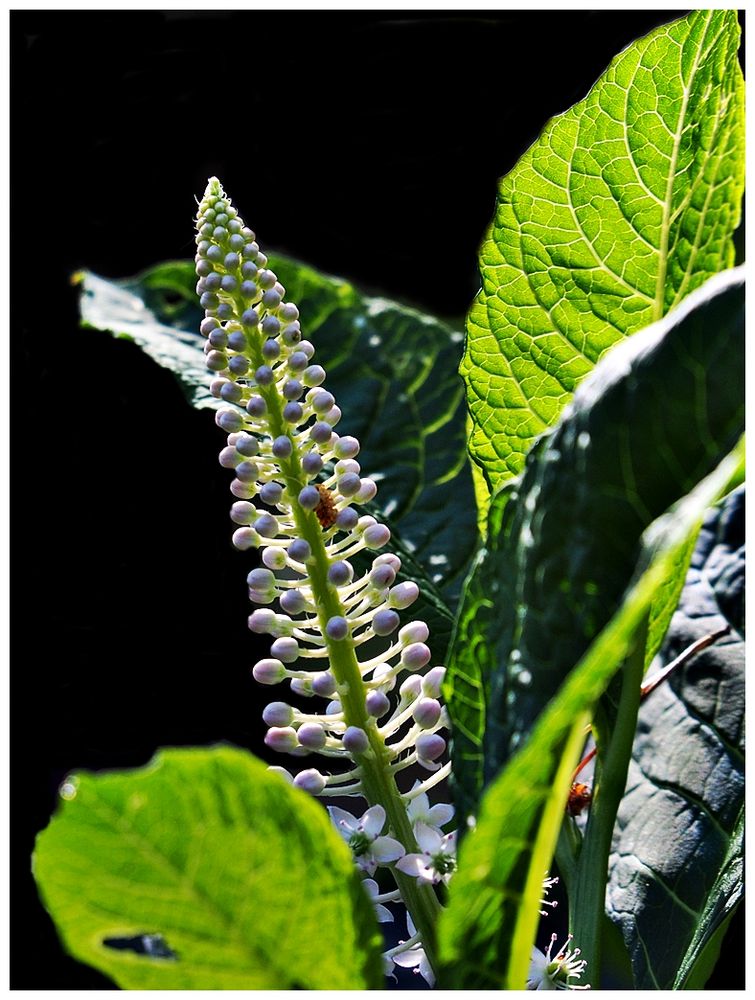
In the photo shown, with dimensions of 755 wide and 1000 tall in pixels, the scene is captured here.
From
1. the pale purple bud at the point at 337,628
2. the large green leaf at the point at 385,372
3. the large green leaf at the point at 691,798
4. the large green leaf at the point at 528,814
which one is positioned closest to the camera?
the large green leaf at the point at 528,814

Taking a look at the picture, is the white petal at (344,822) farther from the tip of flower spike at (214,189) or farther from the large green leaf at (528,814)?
the tip of flower spike at (214,189)

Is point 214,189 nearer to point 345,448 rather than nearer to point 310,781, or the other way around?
point 345,448

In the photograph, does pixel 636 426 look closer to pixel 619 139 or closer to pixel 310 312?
pixel 619 139

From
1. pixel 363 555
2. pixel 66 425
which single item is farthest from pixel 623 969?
pixel 66 425

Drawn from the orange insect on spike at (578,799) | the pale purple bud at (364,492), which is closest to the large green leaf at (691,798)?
the orange insect on spike at (578,799)

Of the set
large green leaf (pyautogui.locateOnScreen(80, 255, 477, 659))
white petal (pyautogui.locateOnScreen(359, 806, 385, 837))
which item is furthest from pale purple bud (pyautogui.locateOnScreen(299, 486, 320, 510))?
large green leaf (pyautogui.locateOnScreen(80, 255, 477, 659))

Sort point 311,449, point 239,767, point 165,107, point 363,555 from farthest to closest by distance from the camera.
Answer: point 165,107
point 363,555
point 311,449
point 239,767
